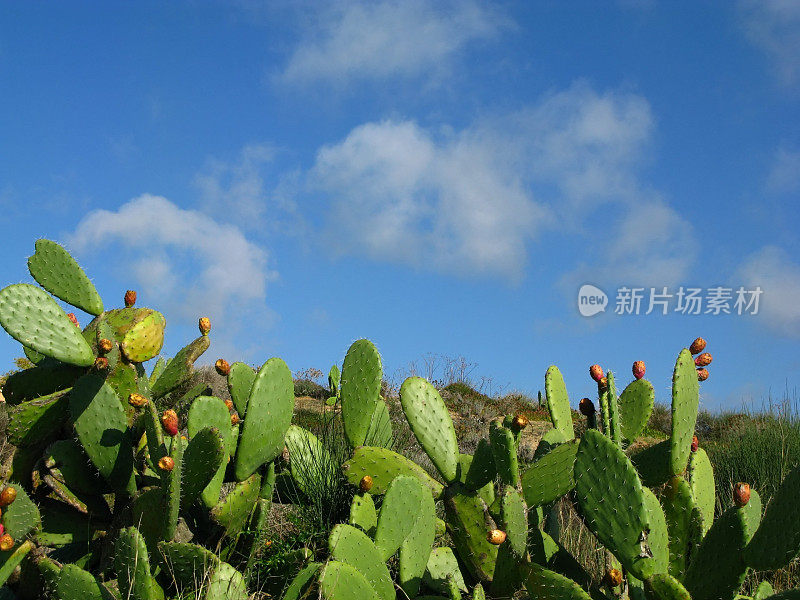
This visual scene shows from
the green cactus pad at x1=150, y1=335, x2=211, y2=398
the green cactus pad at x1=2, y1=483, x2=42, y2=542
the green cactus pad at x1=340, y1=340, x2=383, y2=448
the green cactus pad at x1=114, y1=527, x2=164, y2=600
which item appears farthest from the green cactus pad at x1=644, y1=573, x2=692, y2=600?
the green cactus pad at x1=150, y1=335, x2=211, y2=398

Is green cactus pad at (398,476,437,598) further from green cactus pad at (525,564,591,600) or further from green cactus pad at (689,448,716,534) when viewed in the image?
green cactus pad at (689,448,716,534)

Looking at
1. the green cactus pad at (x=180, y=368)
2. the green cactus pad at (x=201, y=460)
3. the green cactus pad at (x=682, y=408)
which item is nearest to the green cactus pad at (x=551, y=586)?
the green cactus pad at (x=682, y=408)

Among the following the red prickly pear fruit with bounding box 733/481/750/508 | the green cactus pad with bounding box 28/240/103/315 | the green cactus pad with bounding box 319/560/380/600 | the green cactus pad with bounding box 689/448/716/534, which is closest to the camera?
the red prickly pear fruit with bounding box 733/481/750/508

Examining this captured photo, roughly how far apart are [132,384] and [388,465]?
4.23 feet

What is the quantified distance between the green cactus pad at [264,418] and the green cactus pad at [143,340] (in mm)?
668

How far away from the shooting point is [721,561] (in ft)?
7.27

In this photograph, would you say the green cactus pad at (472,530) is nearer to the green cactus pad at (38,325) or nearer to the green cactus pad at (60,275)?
the green cactus pad at (38,325)

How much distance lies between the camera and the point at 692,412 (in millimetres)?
2648

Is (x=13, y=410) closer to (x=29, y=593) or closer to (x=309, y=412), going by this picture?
(x=29, y=593)

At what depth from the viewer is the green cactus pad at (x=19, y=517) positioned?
2.67 meters

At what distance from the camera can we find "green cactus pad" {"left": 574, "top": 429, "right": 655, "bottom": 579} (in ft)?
6.74

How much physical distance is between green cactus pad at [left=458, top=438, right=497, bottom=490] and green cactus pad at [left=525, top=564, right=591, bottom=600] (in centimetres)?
50

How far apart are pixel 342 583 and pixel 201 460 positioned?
0.72 metres

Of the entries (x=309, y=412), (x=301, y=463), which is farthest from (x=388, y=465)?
(x=309, y=412)
